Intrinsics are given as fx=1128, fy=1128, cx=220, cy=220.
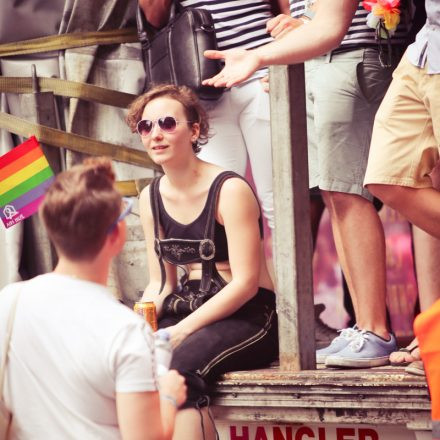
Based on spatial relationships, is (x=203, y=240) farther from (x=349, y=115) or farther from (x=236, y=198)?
(x=349, y=115)

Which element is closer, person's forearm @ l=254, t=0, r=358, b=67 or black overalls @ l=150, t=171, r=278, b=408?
person's forearm @ l=254, t=0, r=358, b=67

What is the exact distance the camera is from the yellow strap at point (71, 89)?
19.0 ft

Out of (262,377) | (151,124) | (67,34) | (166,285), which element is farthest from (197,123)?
(67,34)

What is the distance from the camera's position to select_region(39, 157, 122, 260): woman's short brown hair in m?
2.67

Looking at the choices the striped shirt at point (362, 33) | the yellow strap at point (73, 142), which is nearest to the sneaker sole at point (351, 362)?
the striped shirt at point (362, 33)

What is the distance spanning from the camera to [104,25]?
5.76m

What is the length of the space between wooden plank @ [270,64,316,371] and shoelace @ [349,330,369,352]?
16cm

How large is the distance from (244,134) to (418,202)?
137 cm

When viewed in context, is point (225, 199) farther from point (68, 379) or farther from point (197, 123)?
point (68, 379)

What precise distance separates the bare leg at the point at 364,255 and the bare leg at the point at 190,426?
2.51ft

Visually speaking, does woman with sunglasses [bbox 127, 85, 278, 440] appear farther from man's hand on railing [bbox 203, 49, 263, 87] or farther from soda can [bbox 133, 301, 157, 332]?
man's hand on railing [bbox 203, 49, 263, 87]

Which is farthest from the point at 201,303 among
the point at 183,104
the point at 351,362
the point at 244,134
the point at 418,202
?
the point at 418,202

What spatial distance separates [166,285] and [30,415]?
6.49ft

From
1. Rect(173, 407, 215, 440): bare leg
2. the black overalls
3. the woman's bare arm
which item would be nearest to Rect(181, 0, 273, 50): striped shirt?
the black overalls
